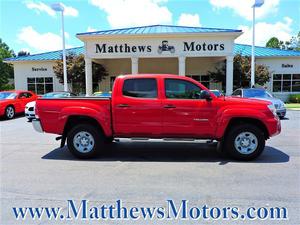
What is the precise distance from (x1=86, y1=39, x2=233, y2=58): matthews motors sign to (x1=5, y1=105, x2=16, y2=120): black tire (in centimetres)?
762

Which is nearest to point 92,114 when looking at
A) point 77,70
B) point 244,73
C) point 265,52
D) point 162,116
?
point 162,116

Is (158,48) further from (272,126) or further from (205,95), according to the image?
(272,126)

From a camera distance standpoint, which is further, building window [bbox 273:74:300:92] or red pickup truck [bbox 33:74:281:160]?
building window [bbox 273:74:300:92]

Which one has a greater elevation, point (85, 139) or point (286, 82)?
point (286, 82)

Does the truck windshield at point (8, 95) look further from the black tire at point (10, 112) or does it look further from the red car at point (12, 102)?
the black tire at point (10, 112)

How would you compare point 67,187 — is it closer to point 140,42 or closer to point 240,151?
point 240,151

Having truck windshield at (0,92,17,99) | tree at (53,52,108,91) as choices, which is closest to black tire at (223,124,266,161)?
truck windshield at (0,92,17,99)


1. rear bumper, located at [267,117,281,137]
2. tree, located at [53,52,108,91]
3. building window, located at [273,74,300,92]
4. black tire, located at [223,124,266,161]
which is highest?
tree, located at [53,52,108,91]

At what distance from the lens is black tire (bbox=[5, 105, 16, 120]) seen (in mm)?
14508

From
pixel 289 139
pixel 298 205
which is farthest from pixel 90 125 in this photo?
pixel 289 139

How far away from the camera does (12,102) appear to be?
1497 cm

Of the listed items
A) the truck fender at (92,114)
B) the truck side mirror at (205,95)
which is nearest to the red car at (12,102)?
the truck fender at (92,114)

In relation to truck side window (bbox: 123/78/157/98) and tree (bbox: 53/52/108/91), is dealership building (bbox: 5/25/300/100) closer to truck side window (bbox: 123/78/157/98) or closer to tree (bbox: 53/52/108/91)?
tree (bbox: 53/52/108/91)

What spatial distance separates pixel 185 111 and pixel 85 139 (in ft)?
8.16
